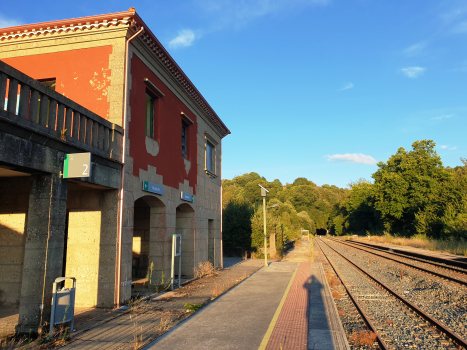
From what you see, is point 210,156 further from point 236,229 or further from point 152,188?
point 236,229

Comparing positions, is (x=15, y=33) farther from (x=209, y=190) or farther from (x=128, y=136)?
(x=209, y=190)

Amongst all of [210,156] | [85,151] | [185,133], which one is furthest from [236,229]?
[85,151]

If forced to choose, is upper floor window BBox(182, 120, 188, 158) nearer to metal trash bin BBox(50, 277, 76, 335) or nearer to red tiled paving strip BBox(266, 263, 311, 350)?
red tiled paving strip BBox(266, 263, 311, 350)

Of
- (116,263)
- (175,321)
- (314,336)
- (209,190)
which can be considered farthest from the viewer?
(209,190)

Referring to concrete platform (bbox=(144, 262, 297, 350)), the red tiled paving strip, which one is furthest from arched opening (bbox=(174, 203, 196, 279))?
the red tiled paving strip

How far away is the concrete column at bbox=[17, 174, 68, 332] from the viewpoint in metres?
5.95

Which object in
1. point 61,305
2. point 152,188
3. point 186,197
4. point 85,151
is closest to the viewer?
point 61,305

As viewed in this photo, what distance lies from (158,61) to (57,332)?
28.1ft

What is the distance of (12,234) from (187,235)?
706 cm

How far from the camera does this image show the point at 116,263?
8453 mm

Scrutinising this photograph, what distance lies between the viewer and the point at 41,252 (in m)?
6.10

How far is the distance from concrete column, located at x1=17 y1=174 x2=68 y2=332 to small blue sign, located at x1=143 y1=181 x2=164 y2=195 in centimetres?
349

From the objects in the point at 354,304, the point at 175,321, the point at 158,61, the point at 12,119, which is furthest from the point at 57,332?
the point at 158,61

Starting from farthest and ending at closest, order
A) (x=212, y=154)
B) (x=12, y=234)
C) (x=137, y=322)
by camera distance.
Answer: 1. (x=212, y=154)
2. (x=12, y=234)
3. (x=137, y=322)
